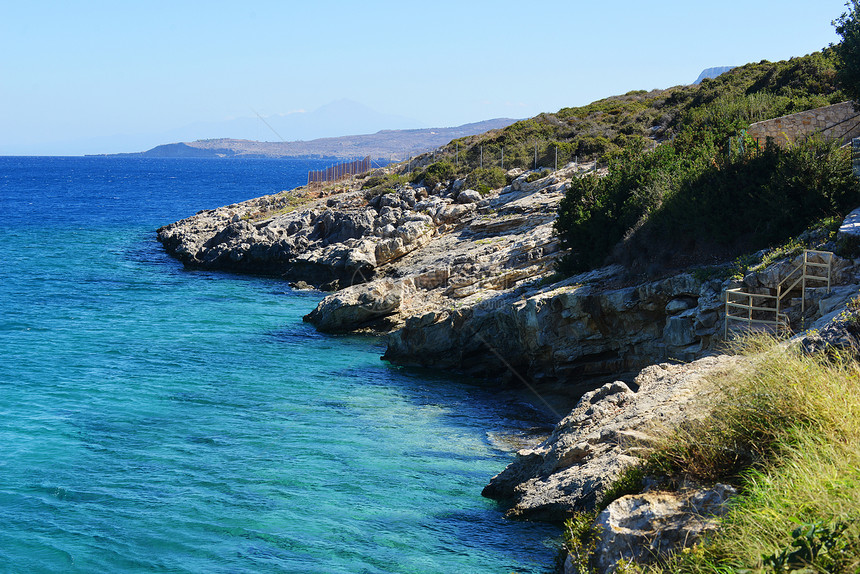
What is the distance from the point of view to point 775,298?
17734 millimetres

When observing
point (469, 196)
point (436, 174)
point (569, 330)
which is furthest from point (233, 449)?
point (436, 174)

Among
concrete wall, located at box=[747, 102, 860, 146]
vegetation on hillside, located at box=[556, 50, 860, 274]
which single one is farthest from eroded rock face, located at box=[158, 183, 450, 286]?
concrete wall, located at box=[747, 102, 860, 146]

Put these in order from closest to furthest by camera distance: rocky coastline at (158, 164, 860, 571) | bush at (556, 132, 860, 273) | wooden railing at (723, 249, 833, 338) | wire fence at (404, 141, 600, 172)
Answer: rocky coastline at (158, 164, 860, 571), wooden railing at (723, 249, 833, 338), bush at (556, 132, 860, 273), wire fence at (404, 141, 600, 172)

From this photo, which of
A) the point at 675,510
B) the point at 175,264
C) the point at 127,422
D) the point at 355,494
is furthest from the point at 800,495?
the point at 175,264

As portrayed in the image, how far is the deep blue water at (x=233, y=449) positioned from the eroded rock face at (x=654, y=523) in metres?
3.05

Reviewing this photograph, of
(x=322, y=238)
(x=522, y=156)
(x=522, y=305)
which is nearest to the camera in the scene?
(x=522, y=305)

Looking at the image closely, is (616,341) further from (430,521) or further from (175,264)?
(175,264)

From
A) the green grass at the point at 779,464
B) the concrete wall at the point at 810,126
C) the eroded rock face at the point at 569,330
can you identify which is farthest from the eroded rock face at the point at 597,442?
the concrete wall at the point at 810,126

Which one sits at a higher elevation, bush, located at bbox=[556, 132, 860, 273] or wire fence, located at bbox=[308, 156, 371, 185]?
wire fence, located at bbox=[308, 156, 371, 185]

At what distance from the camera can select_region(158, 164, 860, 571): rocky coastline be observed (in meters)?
14.4

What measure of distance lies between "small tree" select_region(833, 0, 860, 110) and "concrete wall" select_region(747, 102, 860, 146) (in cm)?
59

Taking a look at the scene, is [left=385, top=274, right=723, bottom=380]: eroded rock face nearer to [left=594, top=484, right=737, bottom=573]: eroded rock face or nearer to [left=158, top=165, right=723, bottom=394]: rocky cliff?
[left=158, top=165, right=723, bottom=394]: rocky cliff

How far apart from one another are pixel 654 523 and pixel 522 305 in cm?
1598

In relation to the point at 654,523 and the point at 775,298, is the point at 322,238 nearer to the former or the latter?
the point at 775,298
